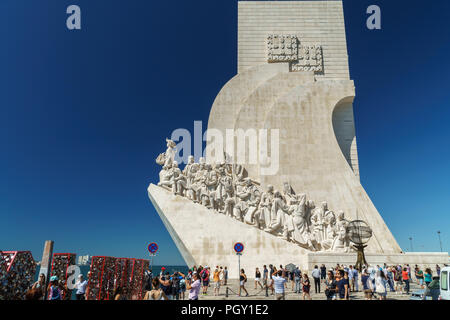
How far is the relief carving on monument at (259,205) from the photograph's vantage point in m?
12.3

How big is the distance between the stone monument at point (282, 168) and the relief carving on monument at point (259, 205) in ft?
0.15

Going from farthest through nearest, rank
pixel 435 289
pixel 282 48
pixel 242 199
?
pixel 282 48, pixel 242 199, pixel 435 289

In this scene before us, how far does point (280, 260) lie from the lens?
38.9ft

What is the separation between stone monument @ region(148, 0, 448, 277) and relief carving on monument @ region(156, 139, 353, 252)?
44 millimetres

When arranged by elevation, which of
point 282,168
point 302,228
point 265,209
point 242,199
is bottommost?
point 302,228

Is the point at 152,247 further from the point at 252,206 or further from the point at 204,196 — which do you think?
the point at 252,206

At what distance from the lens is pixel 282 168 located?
15.0m

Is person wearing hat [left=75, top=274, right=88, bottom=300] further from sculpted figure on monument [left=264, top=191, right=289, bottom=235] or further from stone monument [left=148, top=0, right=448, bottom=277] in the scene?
sculpted figure on monument [left=264, top=191, right=289, bottom=235]

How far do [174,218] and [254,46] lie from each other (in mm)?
12166

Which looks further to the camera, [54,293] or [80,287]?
[80,287]

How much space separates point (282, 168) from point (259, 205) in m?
2.89

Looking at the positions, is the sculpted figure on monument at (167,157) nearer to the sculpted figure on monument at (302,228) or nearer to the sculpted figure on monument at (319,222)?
the sculpted figure on monument at (302,228)

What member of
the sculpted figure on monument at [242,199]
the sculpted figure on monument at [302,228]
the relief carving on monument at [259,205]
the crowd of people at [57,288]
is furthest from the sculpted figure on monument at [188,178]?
the crowd of people at [57,288]

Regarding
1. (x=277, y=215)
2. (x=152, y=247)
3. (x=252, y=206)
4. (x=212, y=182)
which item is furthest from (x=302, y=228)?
(x=152, y=247)
